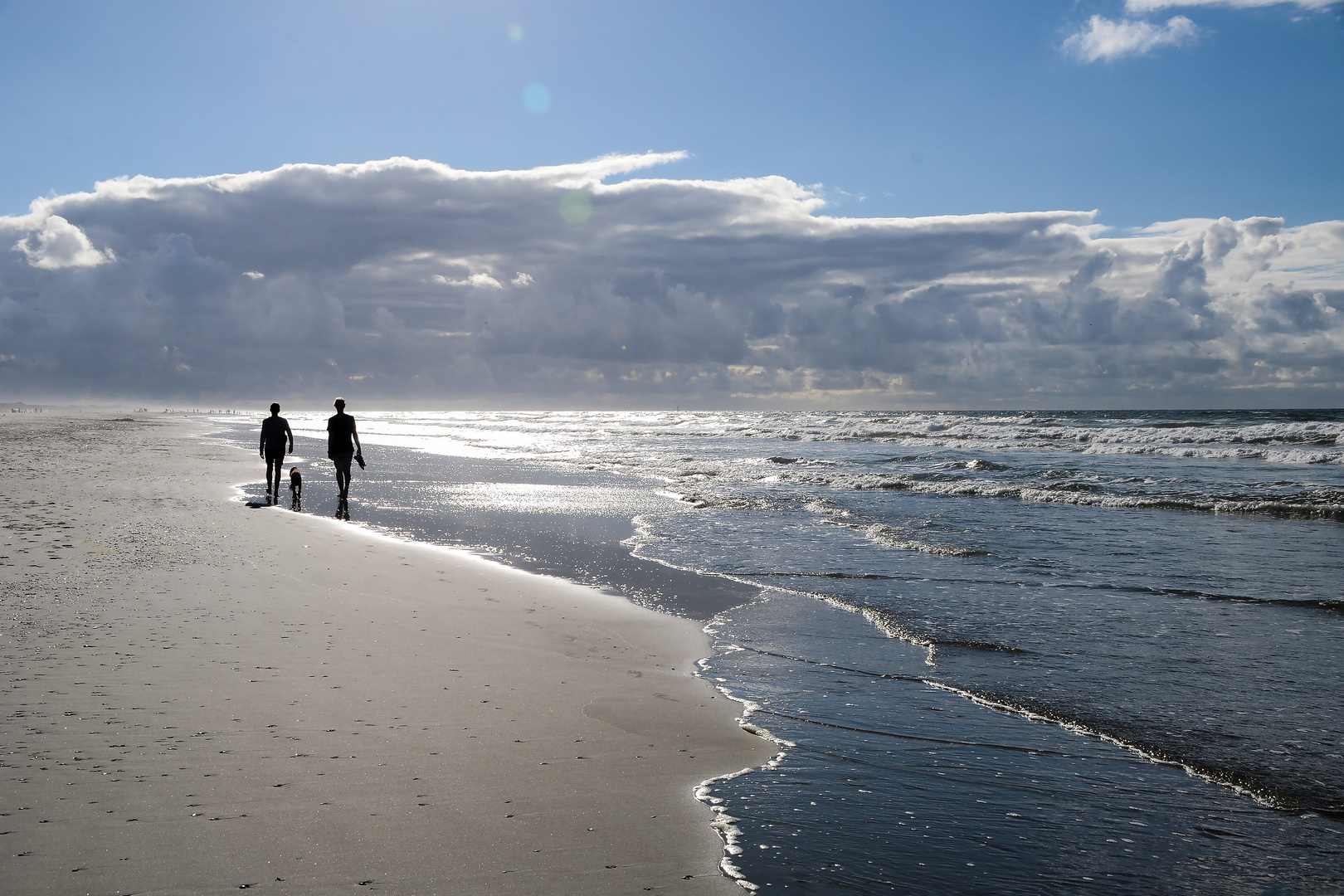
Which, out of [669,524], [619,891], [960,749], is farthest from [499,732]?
[669,524]

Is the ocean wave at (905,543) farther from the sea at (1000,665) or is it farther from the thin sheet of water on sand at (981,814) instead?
the thin sheet of water on sand at (981,814)

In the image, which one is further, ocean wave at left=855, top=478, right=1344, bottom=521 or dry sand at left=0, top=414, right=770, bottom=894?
ocean wave at left=855, top=478, right=1344, bottom=521

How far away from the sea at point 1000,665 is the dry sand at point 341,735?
0.51 m

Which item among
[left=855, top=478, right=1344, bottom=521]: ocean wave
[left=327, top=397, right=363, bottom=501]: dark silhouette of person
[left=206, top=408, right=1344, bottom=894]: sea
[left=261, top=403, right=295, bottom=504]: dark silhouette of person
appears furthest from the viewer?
[left=261, top=403, right=295, bottom=504]: dark silhouette of person

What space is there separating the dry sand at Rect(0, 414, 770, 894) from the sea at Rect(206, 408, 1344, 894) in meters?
0.51

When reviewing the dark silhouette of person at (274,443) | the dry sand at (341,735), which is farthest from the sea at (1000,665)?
the dark silhouette of person at (274,443)

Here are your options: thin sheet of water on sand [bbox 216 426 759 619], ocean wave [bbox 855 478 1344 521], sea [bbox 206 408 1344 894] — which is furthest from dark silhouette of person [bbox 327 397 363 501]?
ocean wave [bbox 855 478 1344 521]

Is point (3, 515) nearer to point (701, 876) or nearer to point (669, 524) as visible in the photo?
point (669, 524)

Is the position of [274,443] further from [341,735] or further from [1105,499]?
[1105,499]

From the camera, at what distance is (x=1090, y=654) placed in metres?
6.55

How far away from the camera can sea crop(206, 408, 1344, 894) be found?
3514mm

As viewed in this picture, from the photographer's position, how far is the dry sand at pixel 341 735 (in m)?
3.13

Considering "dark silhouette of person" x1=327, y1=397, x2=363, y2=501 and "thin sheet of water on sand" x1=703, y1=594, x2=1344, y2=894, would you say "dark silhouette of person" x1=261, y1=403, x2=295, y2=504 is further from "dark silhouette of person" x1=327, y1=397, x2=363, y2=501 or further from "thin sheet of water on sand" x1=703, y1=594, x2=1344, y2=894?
"thin sheet of water on sand" x1=703, y1=594, x2=1344, y2=894

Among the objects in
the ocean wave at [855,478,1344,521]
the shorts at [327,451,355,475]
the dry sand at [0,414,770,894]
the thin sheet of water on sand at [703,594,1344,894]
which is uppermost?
the shorts at [327,451,355,475]
